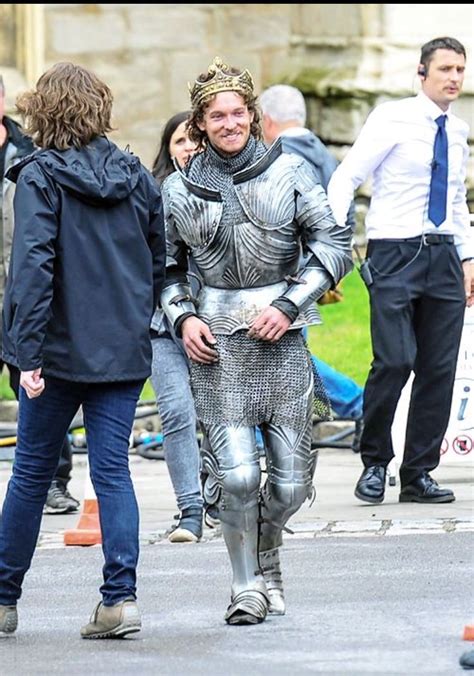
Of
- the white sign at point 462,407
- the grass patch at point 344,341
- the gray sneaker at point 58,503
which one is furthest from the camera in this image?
the grass patch at point 344,341

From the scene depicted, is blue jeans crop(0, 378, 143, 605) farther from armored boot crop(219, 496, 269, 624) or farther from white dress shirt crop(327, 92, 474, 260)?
white dress shirt crop(327, 92, 474, 260)

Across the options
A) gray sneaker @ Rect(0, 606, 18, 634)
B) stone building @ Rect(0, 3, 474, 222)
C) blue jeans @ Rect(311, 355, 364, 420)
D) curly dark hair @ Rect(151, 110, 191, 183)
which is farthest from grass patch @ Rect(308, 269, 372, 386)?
gray sneaker @ Rect(0, 606, 18, 634)

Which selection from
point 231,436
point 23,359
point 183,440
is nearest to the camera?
point 23,359

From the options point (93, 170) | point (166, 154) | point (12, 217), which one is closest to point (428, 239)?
point (166, 154)

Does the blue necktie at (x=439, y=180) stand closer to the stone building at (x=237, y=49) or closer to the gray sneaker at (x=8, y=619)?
the gray sneaker at (x=8, y=619)

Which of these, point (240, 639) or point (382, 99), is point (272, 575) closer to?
point (240, 639)

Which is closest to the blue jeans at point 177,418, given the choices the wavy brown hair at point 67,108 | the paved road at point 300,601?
the paved road at point 300,601

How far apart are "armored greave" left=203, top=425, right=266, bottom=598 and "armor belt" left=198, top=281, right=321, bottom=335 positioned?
0.34 meters

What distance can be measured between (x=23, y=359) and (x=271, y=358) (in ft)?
3.10

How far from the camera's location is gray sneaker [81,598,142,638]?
22.8ft

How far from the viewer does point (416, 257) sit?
9.77m

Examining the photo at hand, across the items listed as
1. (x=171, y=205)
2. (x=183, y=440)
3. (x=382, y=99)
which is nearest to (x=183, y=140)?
(x=183, y=440)

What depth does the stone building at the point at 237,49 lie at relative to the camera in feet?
56.5

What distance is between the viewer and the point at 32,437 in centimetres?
701
